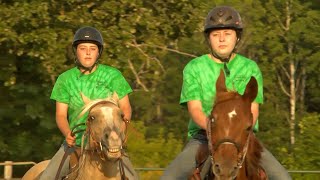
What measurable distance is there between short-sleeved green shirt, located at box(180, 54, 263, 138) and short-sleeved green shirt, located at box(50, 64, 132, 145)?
5.07 ft

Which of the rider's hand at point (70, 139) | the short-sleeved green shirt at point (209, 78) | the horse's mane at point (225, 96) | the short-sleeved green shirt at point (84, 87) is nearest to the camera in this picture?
the horse's mane at point (225, 96)

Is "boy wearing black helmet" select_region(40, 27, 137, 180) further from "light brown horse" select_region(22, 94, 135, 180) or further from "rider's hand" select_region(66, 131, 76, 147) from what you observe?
"light brown horse" select_region(22, 94, 135, 180)

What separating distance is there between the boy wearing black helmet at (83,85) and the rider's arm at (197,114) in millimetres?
1604

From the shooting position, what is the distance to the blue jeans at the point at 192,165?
920cm

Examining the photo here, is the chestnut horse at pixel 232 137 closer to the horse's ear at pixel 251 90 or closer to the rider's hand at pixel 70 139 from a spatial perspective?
the horse's ear at pixel 251 90

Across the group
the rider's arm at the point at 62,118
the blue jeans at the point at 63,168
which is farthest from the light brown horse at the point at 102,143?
the rider's arm at the point at 62,118

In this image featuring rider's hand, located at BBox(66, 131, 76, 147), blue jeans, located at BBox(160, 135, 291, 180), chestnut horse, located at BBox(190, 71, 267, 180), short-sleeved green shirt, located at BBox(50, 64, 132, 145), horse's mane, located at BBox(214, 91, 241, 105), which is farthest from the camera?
short-sleeved green shirt, located at BBox(50, 64, 132, 145)

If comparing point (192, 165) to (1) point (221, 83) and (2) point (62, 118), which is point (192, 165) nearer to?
(1) point (221, 83)

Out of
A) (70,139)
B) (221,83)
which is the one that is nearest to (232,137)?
(221,83)

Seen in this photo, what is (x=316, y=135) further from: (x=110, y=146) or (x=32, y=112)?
(x=110, y=146)

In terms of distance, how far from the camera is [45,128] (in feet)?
96.1

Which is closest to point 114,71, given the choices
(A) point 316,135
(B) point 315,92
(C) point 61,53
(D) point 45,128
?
(C) point 61,53

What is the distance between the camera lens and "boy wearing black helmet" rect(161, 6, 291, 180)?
924 centimetres

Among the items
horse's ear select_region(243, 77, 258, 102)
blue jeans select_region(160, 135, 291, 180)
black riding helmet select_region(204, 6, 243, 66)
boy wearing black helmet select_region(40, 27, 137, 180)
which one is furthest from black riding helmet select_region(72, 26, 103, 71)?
horse's ear select_region(243, 77, 258, 102)
